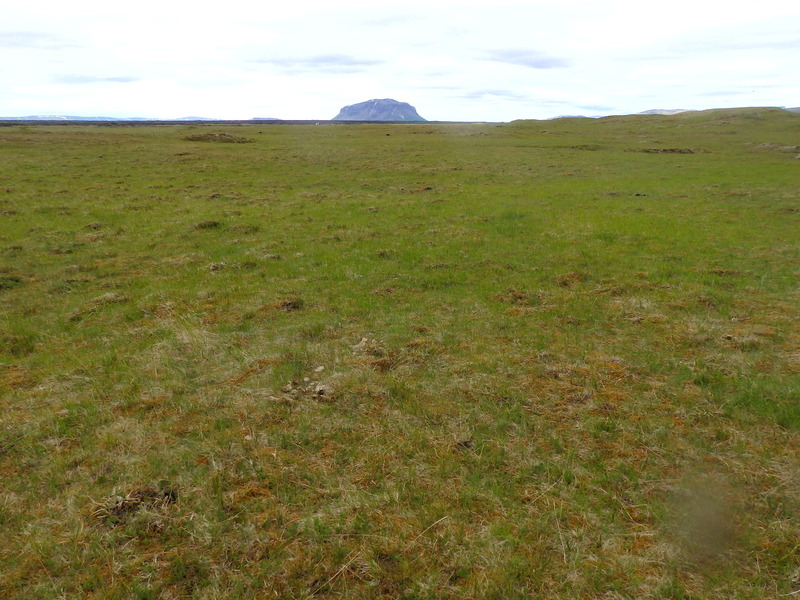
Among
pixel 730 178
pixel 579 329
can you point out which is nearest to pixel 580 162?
pixel 730 178

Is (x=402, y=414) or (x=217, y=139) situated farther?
(x=217, y=139)

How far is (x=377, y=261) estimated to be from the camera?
55.3 feet

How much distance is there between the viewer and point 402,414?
307 inches

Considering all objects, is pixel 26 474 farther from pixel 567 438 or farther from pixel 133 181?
pixel 133 181

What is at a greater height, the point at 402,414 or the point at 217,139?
the point at 217,139

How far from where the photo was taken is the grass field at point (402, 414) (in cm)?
505

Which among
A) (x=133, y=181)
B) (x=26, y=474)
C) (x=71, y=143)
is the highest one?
(x=71, y=143)

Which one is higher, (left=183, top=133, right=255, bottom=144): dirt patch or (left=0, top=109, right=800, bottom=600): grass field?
(left=183, top=133, right=255, bottom=144): dirt patch

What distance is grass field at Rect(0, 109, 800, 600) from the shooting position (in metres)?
5.05

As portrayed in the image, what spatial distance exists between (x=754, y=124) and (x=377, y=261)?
9058 cm

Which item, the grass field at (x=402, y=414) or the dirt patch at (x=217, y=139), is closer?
the grass field at (x=402, y=414)

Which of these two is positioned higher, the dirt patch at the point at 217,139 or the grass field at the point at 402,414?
the dirt patch at the point at 217,139

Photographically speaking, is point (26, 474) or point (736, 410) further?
point (736, 410)

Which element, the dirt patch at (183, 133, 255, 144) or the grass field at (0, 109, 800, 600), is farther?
the dirt patch at (183, 133, 255, 144)
